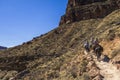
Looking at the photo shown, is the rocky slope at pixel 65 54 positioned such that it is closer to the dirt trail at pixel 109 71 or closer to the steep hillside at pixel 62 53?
the steep hillside at pixel 62 53

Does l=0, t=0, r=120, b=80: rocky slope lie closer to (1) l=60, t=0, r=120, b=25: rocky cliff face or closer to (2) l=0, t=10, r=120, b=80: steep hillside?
(2) l=0, t=10, r=120, b=80: steep hillside

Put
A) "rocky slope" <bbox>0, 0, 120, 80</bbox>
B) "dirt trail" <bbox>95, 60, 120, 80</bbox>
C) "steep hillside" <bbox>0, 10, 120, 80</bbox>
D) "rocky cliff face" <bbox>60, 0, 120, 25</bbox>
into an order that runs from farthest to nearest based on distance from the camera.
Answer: "rocky cliff face" <bbox>60, 0, 120, 25</bbox>
"steep hillside" <bbox>0, 10, 120, 80</bbox>
"rocky slope" <bbox>0, 0, 120, 80</bbox>
"dirt trail" <bbox>95, 60, 120, 80</bbox>

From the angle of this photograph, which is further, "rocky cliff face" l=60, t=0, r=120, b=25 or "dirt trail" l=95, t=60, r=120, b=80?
"rocky cliff face" l=60, t=0, r=120, b=25

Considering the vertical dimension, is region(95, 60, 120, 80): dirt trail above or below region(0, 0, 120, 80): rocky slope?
below

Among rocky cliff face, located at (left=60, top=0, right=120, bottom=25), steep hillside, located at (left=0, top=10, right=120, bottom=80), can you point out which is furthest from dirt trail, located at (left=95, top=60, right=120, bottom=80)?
rocky cliff face, located at (left=60, top=0, right=120, bottom=25)

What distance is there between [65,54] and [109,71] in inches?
846

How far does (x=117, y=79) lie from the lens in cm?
2438

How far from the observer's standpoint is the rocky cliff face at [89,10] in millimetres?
73062

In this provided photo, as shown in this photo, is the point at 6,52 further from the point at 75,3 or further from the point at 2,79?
the point at 75,3

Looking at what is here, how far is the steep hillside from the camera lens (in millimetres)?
30341

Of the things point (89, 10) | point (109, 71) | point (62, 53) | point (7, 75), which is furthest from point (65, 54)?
point (89, 10)

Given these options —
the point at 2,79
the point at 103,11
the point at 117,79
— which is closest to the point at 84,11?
the point at 103,11

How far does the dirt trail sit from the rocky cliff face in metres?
45.8

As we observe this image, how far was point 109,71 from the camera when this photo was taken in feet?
84.5
